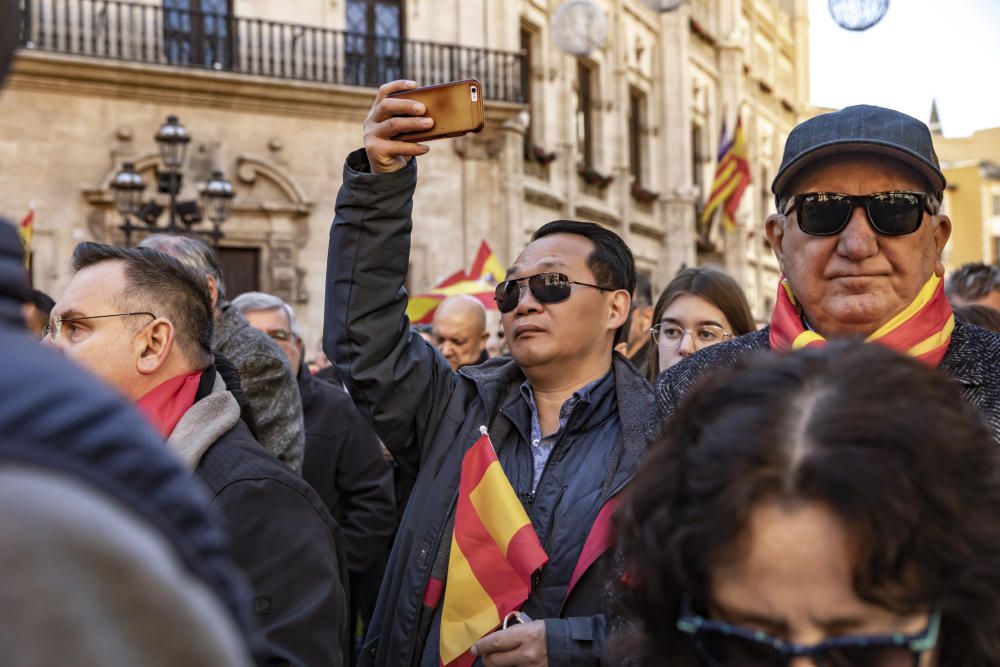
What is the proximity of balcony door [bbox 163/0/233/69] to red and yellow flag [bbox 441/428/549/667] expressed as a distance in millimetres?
16430

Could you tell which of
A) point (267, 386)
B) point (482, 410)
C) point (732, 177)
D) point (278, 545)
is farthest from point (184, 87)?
point (278, 545)

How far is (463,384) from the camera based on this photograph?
375cm

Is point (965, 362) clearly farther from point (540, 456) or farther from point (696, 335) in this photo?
point (696, 335)

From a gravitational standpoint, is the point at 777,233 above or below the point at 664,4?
below

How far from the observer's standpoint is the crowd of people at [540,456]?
2.57 ft

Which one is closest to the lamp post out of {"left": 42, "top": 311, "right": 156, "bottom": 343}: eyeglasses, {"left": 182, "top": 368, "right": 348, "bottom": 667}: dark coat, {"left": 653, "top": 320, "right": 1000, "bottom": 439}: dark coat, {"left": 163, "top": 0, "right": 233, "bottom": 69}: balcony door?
{"left": 163, "top": 0, "right": 233, "bottom": 69}: balcony door

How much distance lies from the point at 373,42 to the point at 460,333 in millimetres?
13998

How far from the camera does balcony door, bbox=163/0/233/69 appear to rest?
1875cm

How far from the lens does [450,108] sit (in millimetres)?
3246

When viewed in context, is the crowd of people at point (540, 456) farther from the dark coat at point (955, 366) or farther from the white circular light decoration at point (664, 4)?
the white circular light decoration at point (664, 4)

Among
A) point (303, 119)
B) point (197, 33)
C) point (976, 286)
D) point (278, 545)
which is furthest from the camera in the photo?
point (303, 119)

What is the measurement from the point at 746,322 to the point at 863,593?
4038 millimetres

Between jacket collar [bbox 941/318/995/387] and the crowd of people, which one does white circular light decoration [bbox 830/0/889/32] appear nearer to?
the crowd of people

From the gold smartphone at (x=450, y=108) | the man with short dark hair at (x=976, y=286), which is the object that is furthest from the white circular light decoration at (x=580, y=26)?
the gold smartphone at (x=450, y=108)
